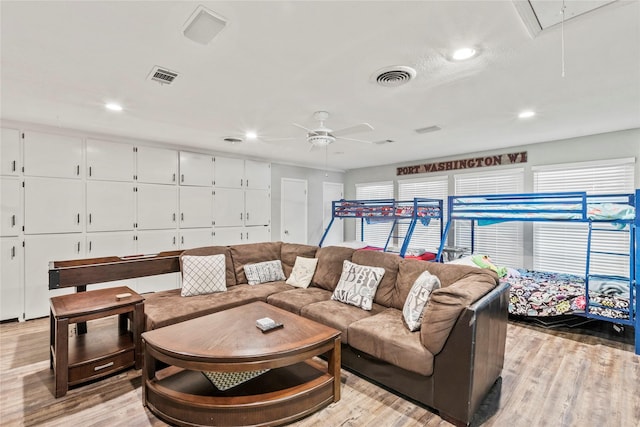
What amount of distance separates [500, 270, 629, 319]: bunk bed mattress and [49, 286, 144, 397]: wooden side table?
14.6 feet

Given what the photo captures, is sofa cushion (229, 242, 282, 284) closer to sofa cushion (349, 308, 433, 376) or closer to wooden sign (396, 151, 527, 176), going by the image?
sofa cushion (349, 308, 433, 376)

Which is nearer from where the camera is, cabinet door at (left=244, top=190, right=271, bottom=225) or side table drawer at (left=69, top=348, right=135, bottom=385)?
side table drawer at (left=69, top=348, right=135, bottom=385)

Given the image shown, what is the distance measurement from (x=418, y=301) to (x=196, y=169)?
4597mm

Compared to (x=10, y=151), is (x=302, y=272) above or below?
below

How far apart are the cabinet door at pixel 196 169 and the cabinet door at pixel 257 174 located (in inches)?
30.8

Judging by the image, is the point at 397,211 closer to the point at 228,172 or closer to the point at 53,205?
the point at 228,172

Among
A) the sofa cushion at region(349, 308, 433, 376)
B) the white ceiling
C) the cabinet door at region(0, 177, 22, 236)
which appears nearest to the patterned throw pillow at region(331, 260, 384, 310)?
the sofa cushion at region(349, 308, 433, 376)

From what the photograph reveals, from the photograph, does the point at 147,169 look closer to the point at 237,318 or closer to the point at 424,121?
the point at 237,318

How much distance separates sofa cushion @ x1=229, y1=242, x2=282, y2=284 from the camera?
13.3ft

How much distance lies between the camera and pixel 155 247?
5031 mm

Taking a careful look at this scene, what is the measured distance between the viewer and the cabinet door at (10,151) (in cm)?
383

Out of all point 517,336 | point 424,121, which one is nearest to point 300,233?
point 424,121

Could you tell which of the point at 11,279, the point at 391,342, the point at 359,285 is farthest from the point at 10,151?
the point at 391,342

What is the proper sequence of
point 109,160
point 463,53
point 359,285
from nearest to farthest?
point 463,53 < point 359,285 < point 109,160
